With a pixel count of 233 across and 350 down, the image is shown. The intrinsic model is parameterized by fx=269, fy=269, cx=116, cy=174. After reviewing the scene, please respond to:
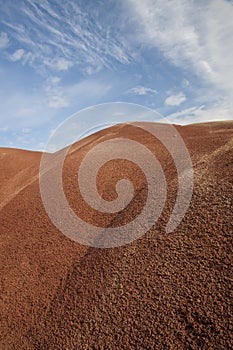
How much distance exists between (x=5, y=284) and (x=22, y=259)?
3.11 feet

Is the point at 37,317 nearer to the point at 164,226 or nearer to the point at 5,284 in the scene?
the point at 5,284

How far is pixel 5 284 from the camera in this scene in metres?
7.68

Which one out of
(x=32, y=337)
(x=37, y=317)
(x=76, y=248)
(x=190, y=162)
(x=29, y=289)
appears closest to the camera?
(x=32, y=337)

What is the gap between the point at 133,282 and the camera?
6.17 meters

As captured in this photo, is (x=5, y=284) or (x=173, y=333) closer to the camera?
(x=173, y=333)

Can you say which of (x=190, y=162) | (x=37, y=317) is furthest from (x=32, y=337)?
(x=190, y=162)

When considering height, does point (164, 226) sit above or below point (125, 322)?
above

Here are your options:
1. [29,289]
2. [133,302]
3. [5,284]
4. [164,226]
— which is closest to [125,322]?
[133,302]

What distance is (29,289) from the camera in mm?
7293

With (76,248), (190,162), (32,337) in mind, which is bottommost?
(32,337)

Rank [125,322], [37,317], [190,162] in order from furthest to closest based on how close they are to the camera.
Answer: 1. [190,162]
2. [37,317]
3. [125,322]

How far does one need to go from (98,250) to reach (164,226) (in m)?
1.97

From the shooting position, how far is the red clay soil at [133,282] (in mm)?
5152

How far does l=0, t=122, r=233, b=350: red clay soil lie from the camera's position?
16.9ft
